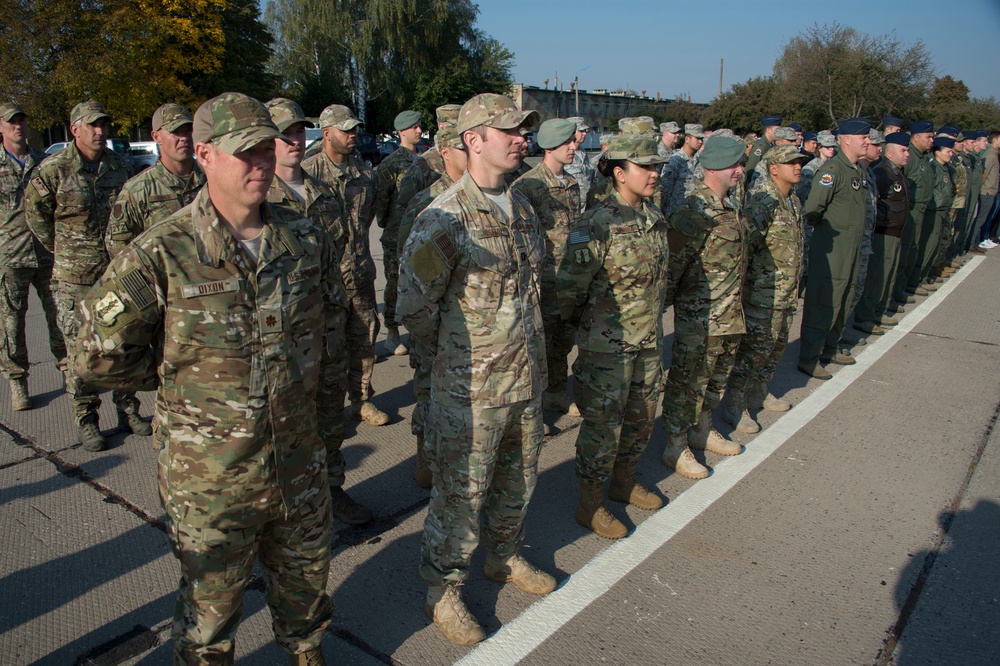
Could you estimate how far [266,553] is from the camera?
2.42m

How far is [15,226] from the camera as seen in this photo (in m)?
5.16

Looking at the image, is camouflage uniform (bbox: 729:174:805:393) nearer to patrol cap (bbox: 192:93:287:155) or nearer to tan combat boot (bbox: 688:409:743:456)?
tan combat boot (bbox: 688:409:743:456)

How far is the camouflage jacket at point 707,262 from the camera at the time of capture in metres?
4.19

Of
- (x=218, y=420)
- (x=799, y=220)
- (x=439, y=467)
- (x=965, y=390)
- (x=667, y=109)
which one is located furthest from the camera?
(x=667, y=109)

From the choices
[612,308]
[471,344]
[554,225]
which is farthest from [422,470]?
[554,225]

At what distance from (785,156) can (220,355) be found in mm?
4154

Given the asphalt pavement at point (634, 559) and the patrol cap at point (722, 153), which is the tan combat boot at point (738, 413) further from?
the patrol cap at point (722, 153)

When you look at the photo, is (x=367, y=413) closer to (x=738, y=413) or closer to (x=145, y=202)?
(x=145, y=202)

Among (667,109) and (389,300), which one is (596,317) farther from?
(667,109)

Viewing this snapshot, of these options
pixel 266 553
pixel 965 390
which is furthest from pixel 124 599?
pixel 965 390

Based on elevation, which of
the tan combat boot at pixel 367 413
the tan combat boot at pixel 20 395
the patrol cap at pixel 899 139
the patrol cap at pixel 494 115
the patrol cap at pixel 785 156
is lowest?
the tan combat boot at pixel 367 413

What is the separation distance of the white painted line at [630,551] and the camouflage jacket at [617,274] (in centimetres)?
105

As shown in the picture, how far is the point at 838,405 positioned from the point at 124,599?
17.2ft

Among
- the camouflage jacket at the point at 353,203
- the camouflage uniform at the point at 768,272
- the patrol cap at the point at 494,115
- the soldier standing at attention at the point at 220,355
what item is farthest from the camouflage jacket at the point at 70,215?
the camouflage uniform at the point at 768,272
